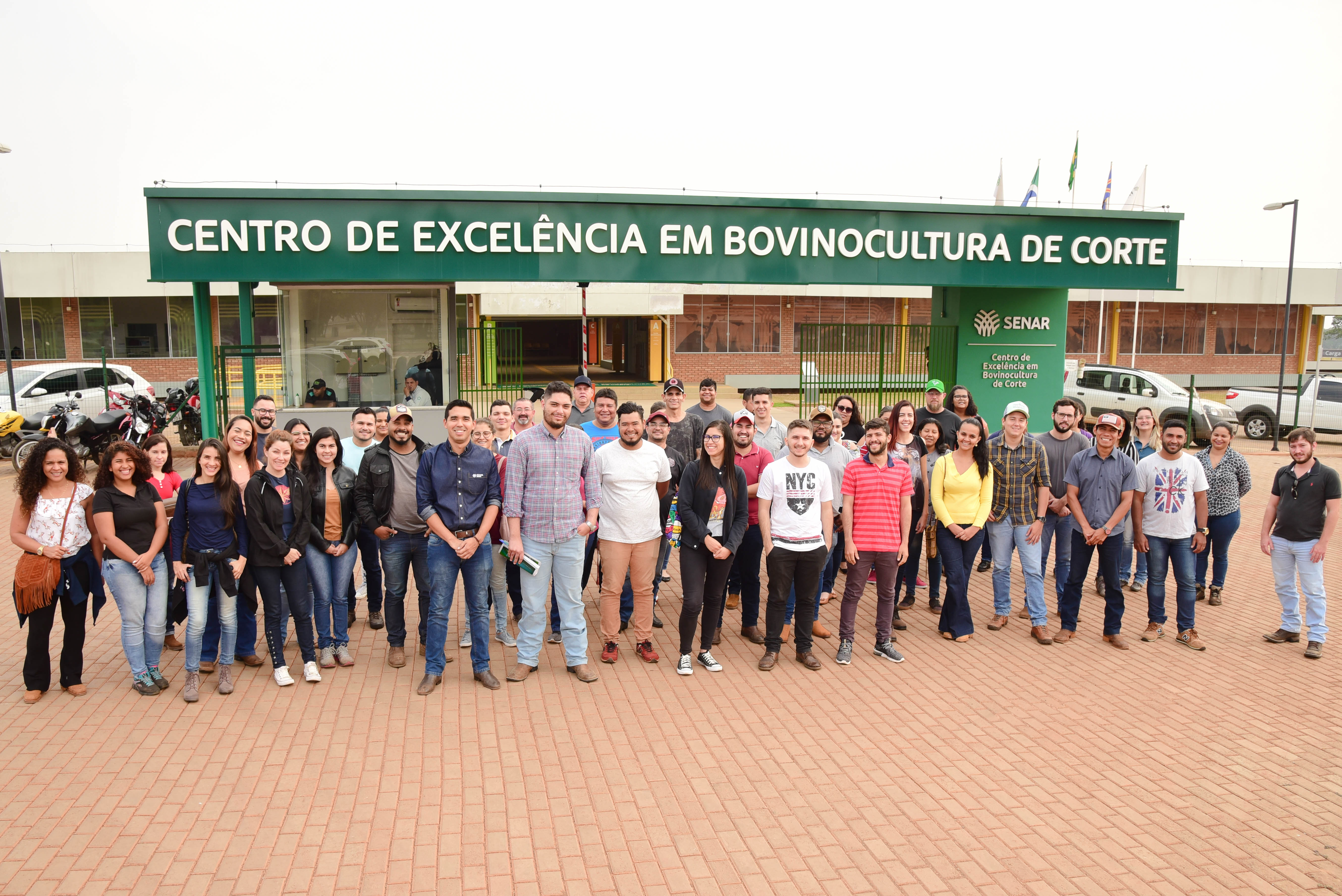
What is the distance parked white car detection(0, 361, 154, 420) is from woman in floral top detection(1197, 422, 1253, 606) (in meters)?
17.5

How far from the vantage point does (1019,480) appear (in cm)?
674

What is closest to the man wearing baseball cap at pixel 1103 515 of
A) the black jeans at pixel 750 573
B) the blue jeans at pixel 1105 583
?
the blue jeans at pixel 1105 583

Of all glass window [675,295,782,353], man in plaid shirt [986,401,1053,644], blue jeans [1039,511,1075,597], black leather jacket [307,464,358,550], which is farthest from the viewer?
glass window [675,295,782,353]

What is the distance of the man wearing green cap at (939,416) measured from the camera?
8312mm

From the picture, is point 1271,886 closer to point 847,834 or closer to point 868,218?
point 847,834

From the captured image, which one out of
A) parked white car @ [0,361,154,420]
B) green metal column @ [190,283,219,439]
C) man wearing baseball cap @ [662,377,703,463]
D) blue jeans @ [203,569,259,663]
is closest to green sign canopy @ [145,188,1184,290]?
green metal column @ [190,283,219,439]

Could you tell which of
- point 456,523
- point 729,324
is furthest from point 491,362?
point 729,324

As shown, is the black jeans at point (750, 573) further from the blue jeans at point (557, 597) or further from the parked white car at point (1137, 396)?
the parked white car at point (1137, 396)

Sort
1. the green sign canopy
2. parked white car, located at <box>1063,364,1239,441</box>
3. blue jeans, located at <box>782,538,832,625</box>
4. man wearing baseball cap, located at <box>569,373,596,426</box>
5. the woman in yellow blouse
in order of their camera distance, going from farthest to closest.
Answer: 1. parked white car, located at <box>1063,364,1239,441</box>
2. the green sign canopy
3. man wearing baseball cap, located at <box>569,373,596,426</box>
4. the woman in yellow blouse
5. blue jeans, located at <box>782,538,832,625</box>

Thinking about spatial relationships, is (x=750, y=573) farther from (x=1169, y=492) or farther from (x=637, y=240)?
(x=637, y=240)

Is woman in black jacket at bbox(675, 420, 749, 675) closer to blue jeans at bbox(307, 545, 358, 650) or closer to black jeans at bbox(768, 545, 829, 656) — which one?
black jeans at bbox(768, 545, 829, 656)

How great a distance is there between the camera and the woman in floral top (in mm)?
7539

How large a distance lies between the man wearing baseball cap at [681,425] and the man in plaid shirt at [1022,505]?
7.85 ft

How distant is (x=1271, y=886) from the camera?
3.71m
